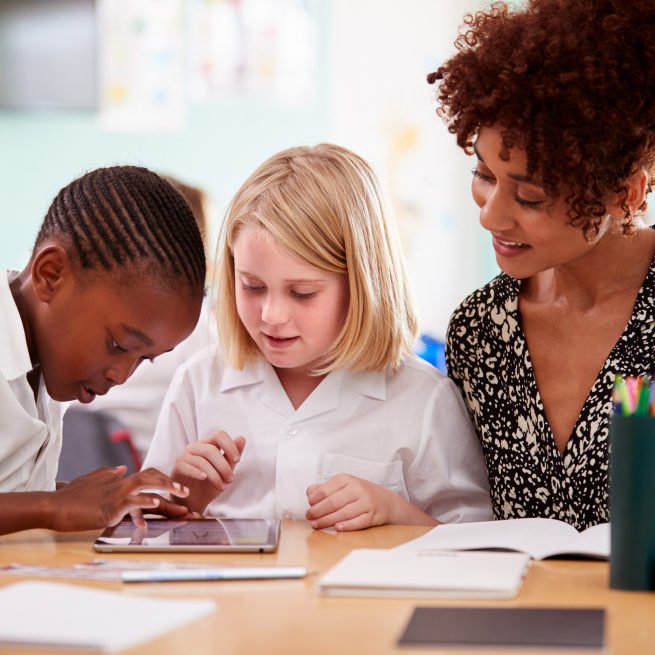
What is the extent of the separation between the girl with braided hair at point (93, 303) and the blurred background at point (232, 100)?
8.73 ft

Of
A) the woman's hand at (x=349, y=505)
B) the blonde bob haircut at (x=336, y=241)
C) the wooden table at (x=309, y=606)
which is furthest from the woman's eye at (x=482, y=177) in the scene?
the wooden table at (x=309, y=606)

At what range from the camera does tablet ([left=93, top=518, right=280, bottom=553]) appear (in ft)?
3.39

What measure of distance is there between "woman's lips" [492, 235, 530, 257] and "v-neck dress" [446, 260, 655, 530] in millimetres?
195

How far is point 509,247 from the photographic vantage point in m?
1.30

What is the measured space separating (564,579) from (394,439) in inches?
23.4

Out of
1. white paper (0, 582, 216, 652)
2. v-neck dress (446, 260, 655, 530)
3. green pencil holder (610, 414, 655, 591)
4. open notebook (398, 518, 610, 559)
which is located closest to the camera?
white paper (0, 582, 216, 652)

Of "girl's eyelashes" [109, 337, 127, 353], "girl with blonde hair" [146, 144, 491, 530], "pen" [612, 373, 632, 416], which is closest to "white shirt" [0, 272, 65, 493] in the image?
"girl's eyelashes" [109, 337, 127, 353]

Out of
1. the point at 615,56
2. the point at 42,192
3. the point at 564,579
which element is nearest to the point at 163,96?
the point at 42,192

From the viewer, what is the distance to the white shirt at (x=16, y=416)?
122cm

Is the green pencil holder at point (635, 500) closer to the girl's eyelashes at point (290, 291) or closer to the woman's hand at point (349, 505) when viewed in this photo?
the woman's hand at point (349, 505)

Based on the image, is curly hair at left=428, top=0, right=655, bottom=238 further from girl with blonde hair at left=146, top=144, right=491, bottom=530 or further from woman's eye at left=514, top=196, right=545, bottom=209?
girl with blonde hair at left=146, top=144, right=491, bottom=530

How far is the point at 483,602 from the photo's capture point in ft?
2.69

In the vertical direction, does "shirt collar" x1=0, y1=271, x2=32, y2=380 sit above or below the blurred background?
below

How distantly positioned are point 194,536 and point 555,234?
61 cm
